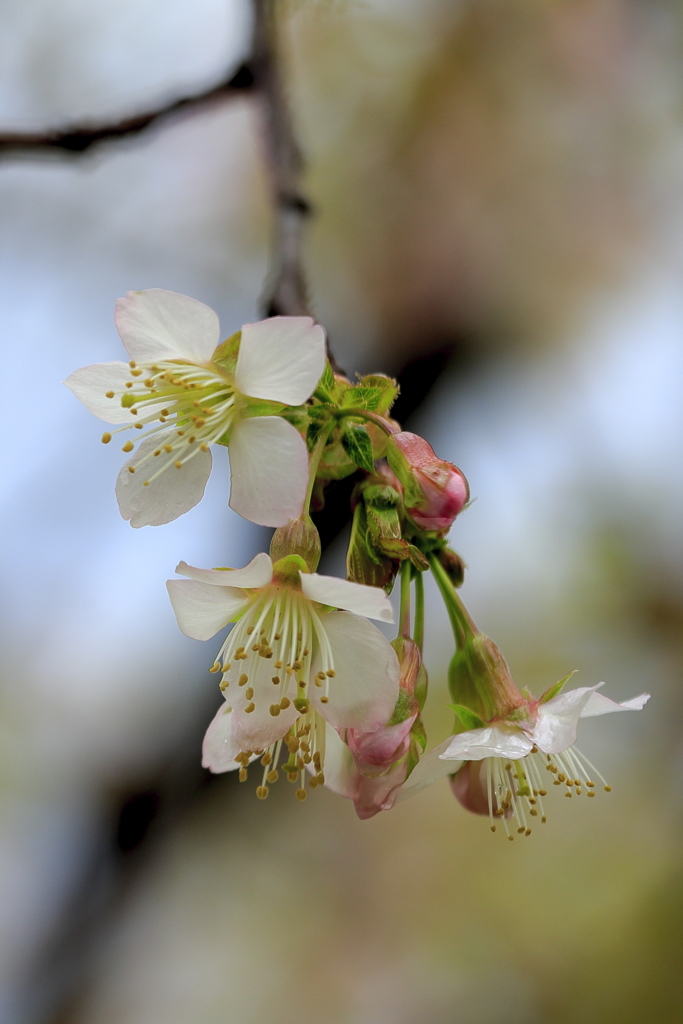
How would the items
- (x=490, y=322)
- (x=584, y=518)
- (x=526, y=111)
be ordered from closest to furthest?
(x=490, y=322) < (x=584, y=518) < (x=526, y=111)

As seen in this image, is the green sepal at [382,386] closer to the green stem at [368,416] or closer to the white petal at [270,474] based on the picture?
the green stem at [368,416]

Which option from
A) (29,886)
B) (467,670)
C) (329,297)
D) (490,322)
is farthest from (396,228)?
(29,886)

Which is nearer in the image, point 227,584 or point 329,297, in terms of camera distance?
point 227,584

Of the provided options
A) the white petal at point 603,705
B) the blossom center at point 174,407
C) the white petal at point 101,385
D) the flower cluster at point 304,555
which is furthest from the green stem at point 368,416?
the white petal at point 603,705

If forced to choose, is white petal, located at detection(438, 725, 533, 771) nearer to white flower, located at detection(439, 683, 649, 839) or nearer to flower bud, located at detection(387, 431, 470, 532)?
white flower, located at detection(439, 683, 649, 839)

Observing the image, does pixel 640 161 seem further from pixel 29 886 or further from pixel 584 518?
pixel 29 886

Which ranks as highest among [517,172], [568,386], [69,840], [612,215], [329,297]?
[517,172]
